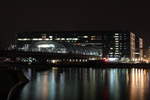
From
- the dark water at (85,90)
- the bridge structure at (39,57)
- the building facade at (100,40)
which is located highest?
the building facade at (100,40)

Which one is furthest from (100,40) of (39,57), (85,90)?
(85,90)

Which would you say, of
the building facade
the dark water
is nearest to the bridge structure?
the building facade

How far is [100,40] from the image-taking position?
614ft

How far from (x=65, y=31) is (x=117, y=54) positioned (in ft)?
106

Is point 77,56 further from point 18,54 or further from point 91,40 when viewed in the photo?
point 91,40

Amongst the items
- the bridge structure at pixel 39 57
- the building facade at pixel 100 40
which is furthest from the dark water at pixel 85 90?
the building facade at pixel 100 40

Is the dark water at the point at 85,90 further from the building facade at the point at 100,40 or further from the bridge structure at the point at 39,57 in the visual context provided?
the building facade at the point at 100,40

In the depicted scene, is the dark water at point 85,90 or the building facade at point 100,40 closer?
the dark water at point 85,90

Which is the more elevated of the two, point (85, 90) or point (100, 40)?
point (100, 40)

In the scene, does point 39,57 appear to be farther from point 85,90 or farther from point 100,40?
point 100,40

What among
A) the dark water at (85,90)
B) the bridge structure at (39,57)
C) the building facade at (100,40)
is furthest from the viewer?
the building facade at (100,40)

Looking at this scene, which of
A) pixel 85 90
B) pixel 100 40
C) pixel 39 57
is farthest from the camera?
pixel 100 40

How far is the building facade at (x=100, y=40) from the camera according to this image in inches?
7239

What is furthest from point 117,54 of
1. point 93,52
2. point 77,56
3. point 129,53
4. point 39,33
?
point 77,56
